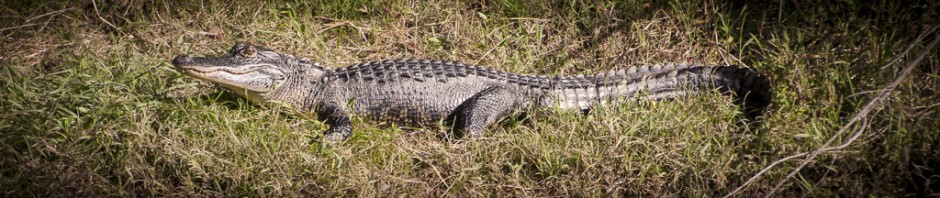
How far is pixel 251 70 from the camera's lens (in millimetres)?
5434

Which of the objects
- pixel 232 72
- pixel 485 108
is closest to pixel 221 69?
pixel 232 72

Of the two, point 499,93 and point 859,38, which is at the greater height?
point 859,38

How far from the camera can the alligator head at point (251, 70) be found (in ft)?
17.0

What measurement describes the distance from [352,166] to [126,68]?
6.21ft

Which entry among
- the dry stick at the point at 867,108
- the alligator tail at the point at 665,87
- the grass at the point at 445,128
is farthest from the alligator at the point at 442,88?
the dry stick at the point at 867,108

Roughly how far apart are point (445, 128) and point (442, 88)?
278 millimetres

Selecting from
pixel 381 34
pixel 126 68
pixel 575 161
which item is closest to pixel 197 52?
pixel 126 68

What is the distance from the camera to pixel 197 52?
242 inches

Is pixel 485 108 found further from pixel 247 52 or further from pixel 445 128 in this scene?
pixel 247 52

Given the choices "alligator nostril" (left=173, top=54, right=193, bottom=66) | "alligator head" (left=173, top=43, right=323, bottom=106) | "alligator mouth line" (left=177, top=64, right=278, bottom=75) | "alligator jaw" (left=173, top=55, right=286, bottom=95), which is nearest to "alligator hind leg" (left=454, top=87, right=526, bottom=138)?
"alligator head" (left=173, top=43, right=323, bottom=106)

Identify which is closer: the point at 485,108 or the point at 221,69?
the point at 221,69

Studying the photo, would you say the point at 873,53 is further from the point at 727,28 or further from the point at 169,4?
the point at 169,4

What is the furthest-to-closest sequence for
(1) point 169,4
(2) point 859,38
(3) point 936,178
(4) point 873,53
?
(1) point 169,4 → (2) point 859,38 → (4) point 873,53 → (3) point 936,178

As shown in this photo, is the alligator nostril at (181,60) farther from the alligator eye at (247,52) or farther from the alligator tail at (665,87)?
the alligator tail at (665,87)
